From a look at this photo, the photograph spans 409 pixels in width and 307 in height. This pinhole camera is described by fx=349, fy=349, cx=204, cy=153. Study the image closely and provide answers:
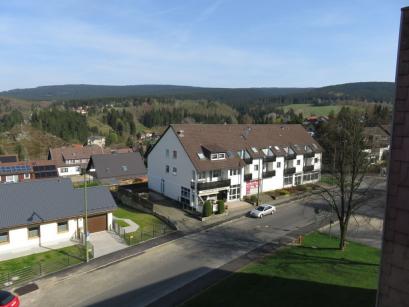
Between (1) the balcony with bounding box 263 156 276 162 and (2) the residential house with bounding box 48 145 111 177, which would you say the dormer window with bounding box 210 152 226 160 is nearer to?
(1) the balcony with bounding box 263 156 276 162

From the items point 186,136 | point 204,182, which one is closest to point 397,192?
point 204,182

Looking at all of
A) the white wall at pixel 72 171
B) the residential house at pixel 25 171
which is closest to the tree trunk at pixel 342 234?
the residential house at pixel 25 171

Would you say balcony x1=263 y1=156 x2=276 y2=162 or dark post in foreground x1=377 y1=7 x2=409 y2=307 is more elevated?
dark post in foreground x1=377 y1=7 x2=409 y2=307

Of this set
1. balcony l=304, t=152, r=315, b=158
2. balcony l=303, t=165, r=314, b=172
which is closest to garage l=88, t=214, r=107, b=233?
balcony l=303, t=165, r=314, b=172

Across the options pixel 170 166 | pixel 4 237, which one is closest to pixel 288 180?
pixel 170 166

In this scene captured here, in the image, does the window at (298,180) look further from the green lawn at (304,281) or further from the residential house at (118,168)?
the residential house at (118,168)

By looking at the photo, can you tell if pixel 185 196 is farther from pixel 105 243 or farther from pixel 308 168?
pixel 308 168

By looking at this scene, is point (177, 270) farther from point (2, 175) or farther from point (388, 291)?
point (2, 175)
